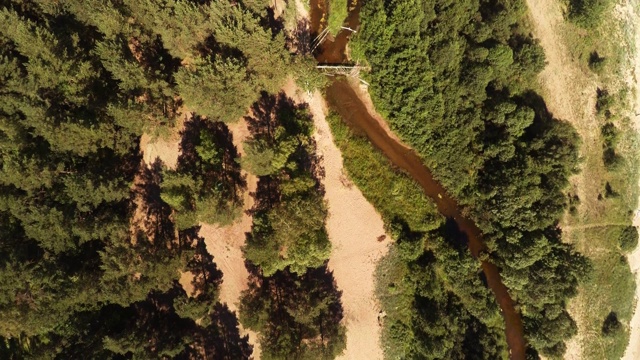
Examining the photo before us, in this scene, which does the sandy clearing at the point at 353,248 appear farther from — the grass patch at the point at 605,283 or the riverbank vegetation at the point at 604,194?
the grass patch at the point at 605,283

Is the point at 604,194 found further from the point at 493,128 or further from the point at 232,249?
the point at 232,249

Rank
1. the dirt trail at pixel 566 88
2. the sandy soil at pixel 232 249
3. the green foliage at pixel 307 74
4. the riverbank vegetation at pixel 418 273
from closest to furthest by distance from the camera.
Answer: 1. the green foliage at pixel 307 74
2. the riverbank vegetation at pixel 418 273
3. the sandy soil at pixel 232 249
4. the dirt trail at pixel 566 88

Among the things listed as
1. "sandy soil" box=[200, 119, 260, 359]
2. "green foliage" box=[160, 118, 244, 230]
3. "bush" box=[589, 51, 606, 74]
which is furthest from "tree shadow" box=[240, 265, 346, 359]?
"bush" box=[589, 51, 606, 74]

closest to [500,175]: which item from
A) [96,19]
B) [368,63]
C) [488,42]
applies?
[488,42]

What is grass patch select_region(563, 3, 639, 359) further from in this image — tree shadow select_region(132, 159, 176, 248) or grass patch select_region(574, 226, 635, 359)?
tree shadow select_region(132, 159, 176, 248)

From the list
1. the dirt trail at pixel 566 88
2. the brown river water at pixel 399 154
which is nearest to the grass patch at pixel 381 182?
the brown river water at pixel 399 154

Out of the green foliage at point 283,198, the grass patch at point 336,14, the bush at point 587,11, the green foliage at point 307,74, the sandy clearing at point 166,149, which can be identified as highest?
the grass patch at point 336,14

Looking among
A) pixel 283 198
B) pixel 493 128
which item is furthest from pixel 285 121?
pixel 493 128

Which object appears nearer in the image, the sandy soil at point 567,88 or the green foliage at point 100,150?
the green foliage at point 100,150
